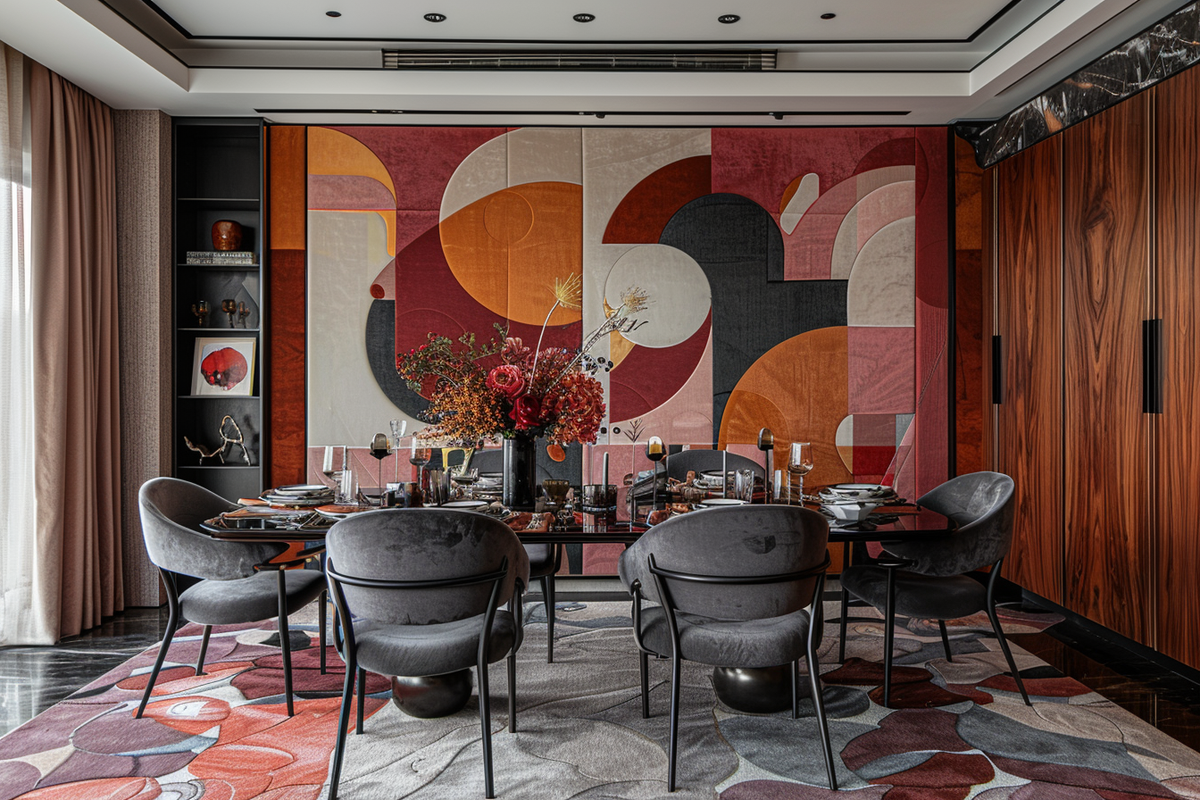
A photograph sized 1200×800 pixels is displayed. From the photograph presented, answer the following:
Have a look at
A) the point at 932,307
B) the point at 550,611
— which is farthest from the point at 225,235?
the point at 932,307

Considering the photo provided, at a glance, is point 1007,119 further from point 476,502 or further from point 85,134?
point 85,134

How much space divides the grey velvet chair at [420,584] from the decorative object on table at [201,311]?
2.92 metres

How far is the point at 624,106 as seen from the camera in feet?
14.0

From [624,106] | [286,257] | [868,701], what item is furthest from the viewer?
[286,257]

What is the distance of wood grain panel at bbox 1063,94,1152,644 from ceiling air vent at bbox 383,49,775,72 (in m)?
1.69

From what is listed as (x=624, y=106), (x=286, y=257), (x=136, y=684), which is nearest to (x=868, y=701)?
(x=136, y=684)

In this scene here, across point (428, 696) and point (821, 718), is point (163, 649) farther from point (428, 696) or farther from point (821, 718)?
point (821, 718)

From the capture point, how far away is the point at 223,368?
448 cm

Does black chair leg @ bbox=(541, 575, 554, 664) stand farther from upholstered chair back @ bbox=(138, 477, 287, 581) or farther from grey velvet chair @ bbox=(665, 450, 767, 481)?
upholstered chair back @ bbox=(138, 477, 287, 581)

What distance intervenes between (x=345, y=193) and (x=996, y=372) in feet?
13.3

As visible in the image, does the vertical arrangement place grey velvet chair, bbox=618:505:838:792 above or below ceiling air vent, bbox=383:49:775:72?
below

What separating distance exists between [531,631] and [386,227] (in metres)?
2.55

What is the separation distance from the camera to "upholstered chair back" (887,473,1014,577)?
271 centimetres

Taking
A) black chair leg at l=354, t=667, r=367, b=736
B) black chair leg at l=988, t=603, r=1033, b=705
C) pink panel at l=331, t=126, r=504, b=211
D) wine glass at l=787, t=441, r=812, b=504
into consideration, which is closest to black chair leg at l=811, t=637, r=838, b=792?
wine glass at l=787, t=441, r=812, b=504
